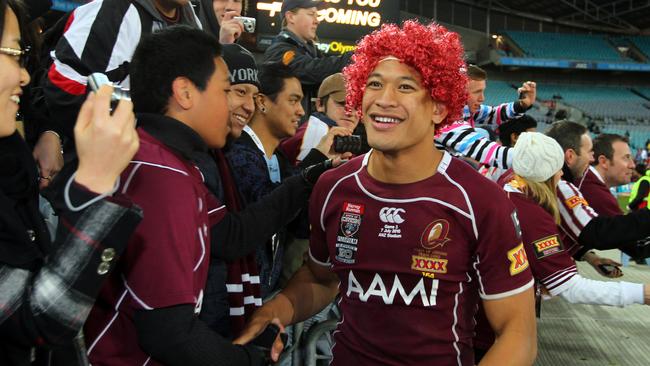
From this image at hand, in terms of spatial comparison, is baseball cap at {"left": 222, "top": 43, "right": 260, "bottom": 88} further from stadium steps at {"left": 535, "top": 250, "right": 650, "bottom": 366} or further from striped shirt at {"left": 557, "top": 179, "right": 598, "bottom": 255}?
stadium steps at {"left": 535, "top": 250, "right": 650, "bottom": 366}

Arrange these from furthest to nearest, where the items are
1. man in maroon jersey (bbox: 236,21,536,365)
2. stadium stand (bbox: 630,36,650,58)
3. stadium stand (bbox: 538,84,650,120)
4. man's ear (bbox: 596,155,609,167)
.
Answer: stadium stand (bbox: 630,36,650,58) < stadium stand (bbox: 538,84,650,120) < man's ear (bbox: 596,155,609,167) < man in maroon jersey (bbox: 236,21,536,365)

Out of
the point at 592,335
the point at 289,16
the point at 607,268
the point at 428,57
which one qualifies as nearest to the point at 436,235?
the point at 428,57

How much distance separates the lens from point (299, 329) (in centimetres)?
309

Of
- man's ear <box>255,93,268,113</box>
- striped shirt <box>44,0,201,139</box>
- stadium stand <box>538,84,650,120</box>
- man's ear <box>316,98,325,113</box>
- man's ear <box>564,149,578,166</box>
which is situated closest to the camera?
striped shirt <box>44,0,201,139</box>

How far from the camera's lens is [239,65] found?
7.94 feet

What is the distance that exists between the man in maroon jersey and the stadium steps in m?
2.70

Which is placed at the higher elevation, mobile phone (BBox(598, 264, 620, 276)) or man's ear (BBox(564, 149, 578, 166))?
man's ear (BBox(564, 149, 578, 166))

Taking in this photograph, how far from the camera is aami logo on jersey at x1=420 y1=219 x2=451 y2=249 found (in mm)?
1820

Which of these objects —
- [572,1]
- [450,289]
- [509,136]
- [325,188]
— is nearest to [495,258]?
[450,289]

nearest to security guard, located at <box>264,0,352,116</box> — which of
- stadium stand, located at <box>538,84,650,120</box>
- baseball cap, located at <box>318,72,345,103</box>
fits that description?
baseball cap, located at <box>318,72,345,103</box>

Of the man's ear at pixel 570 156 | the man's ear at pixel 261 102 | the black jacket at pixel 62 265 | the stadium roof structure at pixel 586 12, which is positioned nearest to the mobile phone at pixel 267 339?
the black jacket at pixel 62 265

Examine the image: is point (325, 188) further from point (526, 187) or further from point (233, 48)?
point (526, 187)

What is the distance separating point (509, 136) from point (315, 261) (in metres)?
4.25

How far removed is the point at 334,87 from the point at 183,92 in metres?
2.17
